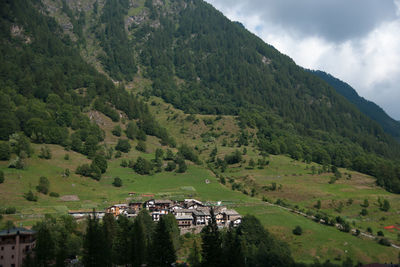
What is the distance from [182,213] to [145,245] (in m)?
40.7

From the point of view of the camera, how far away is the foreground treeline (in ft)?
169

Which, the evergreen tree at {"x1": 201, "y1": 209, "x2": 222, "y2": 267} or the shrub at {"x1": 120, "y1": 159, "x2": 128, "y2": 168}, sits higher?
the shrub at {"x1": 120, "y1": 159, "x2": 128, "y2": 168}

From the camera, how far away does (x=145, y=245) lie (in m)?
67.6

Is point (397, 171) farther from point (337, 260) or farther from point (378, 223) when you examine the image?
point (337, 260)

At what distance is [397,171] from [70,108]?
147861 millimetres

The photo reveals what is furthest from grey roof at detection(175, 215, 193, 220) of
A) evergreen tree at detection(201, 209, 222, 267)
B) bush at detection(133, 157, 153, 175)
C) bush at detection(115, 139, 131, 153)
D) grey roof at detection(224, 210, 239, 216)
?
bush at detection(115, 139, 131, 153)

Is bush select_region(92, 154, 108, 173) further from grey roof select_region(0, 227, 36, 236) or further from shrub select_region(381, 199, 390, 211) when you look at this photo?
shrub select_region(381, 199, 390, 211)

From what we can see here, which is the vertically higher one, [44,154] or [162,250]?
[44,154]

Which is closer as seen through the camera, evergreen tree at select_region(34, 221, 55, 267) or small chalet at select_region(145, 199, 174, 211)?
evergreen tree at select_region(34, 221, 55, 267)

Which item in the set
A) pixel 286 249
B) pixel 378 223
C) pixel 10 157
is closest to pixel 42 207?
pixel 10 157

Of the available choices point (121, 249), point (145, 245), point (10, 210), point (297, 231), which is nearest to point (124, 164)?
point (10, 210)

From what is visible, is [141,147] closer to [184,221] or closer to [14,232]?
[184,221]

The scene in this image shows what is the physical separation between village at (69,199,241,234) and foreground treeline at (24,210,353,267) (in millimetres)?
7943

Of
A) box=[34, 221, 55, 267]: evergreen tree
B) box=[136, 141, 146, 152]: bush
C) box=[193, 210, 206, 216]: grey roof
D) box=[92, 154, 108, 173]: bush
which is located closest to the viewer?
box=[34, 221, 55, 267]: evergreen tree
